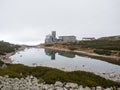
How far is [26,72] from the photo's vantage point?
99.9ft

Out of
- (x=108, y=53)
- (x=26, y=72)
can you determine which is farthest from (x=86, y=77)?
(x=108, y=53)

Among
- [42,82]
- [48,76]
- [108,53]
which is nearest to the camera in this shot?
[42,82]

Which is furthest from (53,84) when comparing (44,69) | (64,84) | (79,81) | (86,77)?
(44,69)

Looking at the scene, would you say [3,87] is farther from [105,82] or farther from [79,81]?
[105,82]

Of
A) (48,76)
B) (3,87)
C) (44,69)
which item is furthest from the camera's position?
(44,69)

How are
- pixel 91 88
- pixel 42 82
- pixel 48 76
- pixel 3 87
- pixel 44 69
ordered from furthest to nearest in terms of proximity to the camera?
pixel 44 69 < pixel 48 76 < pixel 42 82 < pixel 91 88 < pixel 3 87

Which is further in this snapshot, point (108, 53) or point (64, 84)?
point (108, 53)

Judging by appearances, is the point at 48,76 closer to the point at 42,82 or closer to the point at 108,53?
the point at 42,82

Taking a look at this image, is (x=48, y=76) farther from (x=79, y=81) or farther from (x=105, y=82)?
(x=105, y=82)

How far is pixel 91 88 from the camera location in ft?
71.3

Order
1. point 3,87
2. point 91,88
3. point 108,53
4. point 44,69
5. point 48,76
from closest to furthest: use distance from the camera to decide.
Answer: point 3,87 < point 91,88 < point 48,76 < point 44,69 < point 108,53

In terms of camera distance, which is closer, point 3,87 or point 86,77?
point 3,87

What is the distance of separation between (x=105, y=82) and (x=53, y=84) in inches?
238

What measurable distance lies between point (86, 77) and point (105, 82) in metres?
2.17
